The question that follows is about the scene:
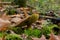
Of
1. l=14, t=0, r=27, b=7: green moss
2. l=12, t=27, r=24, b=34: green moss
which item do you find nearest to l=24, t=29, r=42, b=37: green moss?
l=12, t=27, r=24, b=34: green moss

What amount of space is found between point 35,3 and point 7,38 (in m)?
2.44

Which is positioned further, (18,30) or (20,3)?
(20,3)

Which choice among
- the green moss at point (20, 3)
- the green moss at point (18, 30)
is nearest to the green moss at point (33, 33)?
the green moss at point (18, 30)

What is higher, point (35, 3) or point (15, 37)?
point (15, 37)

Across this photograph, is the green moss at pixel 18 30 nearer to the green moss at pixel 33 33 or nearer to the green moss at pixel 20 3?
the green moss at pixel 33 33

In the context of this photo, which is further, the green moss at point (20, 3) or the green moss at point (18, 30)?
the green moss at point (20, 3)

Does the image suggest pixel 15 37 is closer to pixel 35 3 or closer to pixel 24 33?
pixel 24 33

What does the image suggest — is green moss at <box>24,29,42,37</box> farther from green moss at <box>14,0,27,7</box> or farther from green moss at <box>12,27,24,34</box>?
green moss at <box>14,0,27,7</box>

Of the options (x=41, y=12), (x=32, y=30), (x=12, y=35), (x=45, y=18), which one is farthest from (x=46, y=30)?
(x=41, y=12)

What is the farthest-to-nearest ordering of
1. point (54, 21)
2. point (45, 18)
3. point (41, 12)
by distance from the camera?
point (41, 12), point (45, 18), point (54, 21)

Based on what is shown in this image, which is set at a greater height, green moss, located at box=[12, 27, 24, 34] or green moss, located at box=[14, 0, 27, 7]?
green moss, located at box=[12, 27, 24, 34]

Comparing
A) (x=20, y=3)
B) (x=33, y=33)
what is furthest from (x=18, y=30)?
(x=20, y=3)

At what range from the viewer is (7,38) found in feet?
6.18

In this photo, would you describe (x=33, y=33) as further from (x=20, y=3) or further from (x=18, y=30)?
(x=20, y=3)
